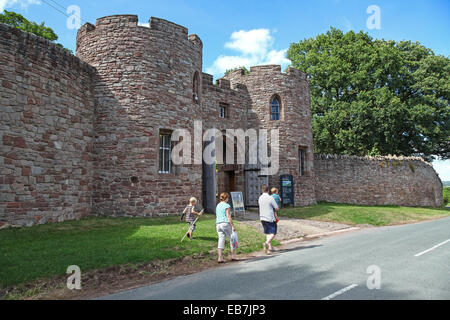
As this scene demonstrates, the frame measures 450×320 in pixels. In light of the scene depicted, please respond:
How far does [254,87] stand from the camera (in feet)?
66.7

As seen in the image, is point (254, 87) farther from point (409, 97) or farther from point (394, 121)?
point (409, 97)

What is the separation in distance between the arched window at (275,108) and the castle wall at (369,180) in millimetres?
6389

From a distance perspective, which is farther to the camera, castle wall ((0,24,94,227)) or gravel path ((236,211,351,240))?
gravel path ((236,211,351,240))

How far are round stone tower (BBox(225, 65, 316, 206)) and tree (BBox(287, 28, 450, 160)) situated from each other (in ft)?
31.0

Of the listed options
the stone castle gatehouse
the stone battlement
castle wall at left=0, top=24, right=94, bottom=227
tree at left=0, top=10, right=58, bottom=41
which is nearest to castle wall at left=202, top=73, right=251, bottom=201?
the stone castle gatehouse

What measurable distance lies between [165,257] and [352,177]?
21.2 meters

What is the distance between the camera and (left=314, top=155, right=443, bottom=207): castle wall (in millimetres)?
24594

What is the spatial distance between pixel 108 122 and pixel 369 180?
69.5 ft

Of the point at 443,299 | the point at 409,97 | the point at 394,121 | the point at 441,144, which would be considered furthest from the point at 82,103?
the point at 441,144

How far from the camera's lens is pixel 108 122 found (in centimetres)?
1322
